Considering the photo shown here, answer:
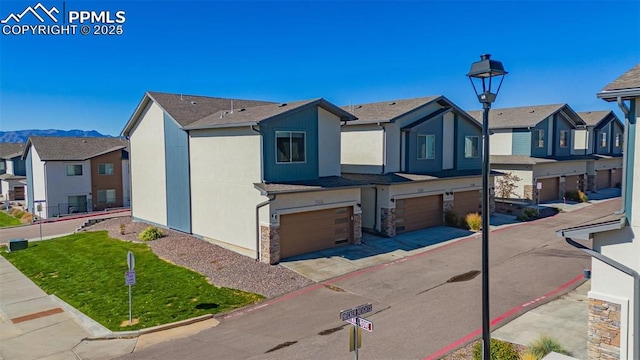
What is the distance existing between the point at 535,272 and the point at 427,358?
Result: 892cm

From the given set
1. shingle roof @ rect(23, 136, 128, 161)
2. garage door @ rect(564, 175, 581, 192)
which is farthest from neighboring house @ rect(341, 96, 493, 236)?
shingle roof @ rect(23, 136, 128, 161)

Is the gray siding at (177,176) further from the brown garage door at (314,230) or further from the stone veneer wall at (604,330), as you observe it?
the stone veneer wall at (604,330)

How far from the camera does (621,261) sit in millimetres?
8344

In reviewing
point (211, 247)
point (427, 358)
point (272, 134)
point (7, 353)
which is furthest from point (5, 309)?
point (427, 358)

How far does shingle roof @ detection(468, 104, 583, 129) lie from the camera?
113 feet

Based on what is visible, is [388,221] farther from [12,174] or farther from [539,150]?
[12,174]

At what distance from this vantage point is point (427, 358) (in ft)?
32.7

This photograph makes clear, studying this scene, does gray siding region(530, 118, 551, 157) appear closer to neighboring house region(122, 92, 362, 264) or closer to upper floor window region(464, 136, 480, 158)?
upper floor window region(464, 136, 480, 158)

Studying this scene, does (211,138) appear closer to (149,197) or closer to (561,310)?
(149,197)

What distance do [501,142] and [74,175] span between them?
130 ft

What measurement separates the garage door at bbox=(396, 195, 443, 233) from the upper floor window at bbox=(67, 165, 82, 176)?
32568 mm

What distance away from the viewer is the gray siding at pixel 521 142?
34.2 m

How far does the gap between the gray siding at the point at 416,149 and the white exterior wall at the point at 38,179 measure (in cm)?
3336

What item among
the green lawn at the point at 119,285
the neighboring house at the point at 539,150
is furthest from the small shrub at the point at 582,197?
the green lawn at the point at 119,285
